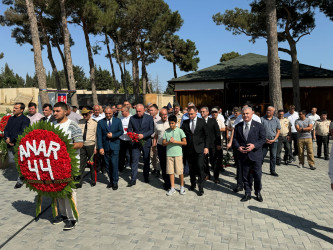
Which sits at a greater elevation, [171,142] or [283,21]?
[283,21]

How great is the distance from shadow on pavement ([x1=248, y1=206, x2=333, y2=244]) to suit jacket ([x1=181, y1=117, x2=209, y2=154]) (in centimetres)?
172

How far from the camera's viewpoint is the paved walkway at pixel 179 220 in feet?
13.3

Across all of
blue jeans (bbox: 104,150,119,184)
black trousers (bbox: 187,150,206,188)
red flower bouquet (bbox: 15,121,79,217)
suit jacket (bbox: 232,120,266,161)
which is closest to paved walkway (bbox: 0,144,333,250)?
blue jeans (bbox: 104,150,119,184)

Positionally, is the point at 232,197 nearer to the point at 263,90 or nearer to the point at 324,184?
the point at 324,184

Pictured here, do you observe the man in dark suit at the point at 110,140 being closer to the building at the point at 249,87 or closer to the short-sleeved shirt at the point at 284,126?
the short-sleeved shirt at the point at 284,126

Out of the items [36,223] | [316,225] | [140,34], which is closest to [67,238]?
[36,223]

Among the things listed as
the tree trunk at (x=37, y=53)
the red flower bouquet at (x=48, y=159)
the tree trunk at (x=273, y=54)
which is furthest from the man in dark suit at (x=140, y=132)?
the tree trunk at (x=37, y=53)

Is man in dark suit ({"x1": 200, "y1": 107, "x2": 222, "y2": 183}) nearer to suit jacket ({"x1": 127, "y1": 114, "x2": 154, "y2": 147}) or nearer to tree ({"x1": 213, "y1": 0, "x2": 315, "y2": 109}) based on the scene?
suit jacket ({"x1": 127, "y1": 114, "x2": 154, "y2": 147})

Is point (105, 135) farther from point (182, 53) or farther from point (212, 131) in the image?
point (182, 53)

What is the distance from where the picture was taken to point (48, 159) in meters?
4.33

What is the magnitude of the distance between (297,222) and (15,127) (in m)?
6.86

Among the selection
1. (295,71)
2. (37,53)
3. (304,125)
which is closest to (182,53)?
(295,71)

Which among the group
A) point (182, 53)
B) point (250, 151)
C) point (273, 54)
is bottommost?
point (250, 151)

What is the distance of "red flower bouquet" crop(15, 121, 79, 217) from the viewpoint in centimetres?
431
